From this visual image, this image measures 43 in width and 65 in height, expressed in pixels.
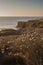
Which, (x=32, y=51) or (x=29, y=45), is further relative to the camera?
(x=29, y=45)

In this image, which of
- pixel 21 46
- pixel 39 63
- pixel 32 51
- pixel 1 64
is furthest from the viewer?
pixel 21 46

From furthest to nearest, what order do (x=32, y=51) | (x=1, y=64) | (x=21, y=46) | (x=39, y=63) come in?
1. (x=21, y=46)
2. (x=32, y=51)
3. (x=39, y=63)
4. (x=1, y=64)

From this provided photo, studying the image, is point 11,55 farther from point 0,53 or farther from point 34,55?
point 34,55

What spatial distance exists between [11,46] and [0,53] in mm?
906

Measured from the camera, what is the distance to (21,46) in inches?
337

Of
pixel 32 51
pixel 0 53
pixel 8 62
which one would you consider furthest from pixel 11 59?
pixel 32 51

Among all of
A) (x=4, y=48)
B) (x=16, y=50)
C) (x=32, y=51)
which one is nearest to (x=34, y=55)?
(x=32, y=51)

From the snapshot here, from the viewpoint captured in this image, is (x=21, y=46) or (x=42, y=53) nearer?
(x=42, y=53)

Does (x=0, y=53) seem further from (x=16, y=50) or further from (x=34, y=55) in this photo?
(x=34, y=55)

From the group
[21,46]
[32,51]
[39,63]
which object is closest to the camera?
[39,63]

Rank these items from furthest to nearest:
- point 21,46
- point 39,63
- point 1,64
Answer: point 21,46
point 39,63
point 1,64

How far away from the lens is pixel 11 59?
7.03 m

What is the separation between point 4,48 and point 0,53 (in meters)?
0.48

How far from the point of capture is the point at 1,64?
686cm
